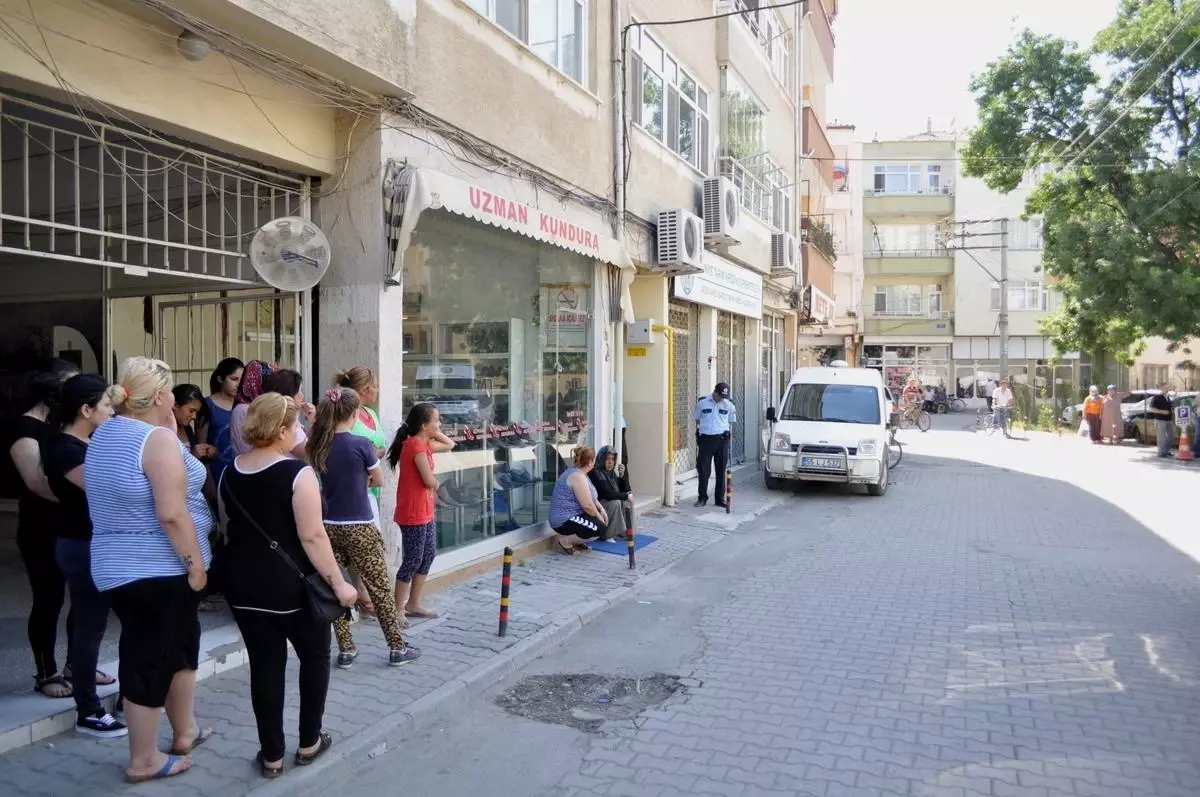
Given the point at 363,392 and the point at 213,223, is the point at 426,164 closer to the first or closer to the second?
the point at 213,223

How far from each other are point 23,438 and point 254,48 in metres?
2.94

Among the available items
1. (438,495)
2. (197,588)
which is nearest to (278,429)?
(197,588)

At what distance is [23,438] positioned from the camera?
4.65 meters

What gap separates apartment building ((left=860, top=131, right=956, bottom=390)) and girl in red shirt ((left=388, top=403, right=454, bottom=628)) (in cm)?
4477

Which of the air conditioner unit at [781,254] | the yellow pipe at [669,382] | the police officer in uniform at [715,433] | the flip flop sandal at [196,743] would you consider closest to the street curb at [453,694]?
the flip flop sandal at [196,743]

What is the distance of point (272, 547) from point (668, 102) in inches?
428

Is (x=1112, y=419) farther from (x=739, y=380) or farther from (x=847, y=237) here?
(x=847, y=237)

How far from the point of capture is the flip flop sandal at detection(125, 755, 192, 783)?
410 cm

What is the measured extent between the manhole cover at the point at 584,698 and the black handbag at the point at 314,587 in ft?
5.59

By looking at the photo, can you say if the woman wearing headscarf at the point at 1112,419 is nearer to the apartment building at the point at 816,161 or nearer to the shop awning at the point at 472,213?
the apartment building at the point at 816,161

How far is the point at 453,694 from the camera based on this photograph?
5.48 m

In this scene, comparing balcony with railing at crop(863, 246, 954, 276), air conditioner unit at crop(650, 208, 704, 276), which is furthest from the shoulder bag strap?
balcony with railing at crop(863, 246, 954, 276)

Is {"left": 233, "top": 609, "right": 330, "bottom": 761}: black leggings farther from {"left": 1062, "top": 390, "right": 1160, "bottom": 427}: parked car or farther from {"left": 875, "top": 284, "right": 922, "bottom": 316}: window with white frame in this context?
{"left": 875, "top": 284, "right": 922, "bottom": 316}: window with white frame

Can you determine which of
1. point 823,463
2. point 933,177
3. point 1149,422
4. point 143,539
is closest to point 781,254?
point 823,463
